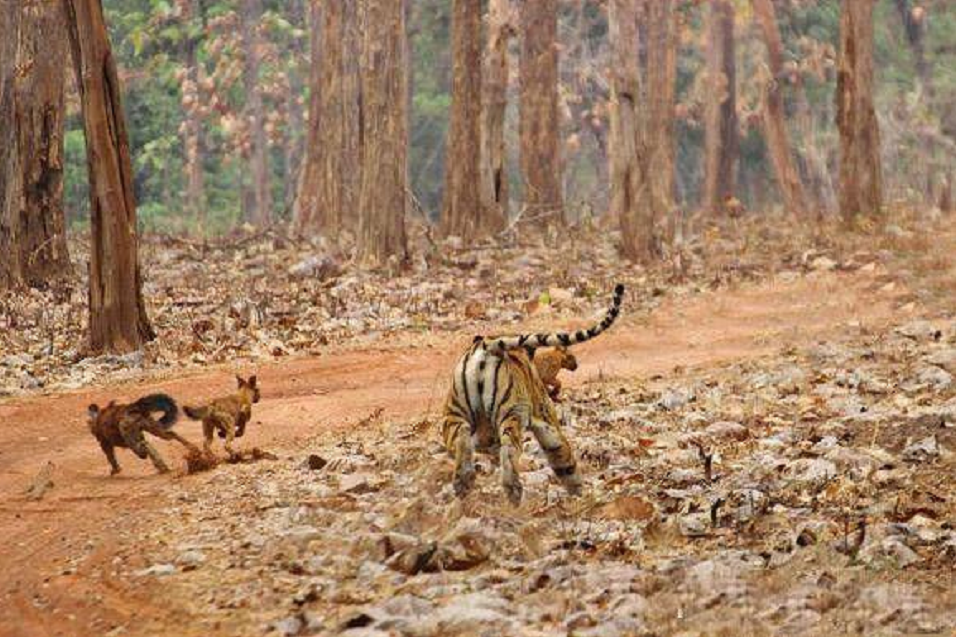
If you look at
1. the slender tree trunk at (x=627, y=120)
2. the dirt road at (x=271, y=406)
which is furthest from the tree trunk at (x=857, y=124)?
the dirt road at (x=271, y=406)

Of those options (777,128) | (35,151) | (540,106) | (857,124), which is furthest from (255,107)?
(35,151)

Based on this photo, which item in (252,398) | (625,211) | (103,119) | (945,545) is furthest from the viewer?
(625,211)

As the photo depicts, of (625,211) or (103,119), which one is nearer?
(103,119)

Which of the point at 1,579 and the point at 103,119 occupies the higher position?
the point at 103,119

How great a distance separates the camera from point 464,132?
86.2 ft

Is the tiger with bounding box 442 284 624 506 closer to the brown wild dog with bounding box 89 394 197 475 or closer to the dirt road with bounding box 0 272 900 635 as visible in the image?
the dirt road with bounding box 0 272 900 635

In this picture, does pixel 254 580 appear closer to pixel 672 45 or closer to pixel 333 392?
pixel 333 392

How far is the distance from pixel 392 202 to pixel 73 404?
8.56 m

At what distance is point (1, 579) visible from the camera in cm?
837

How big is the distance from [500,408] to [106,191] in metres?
8.51

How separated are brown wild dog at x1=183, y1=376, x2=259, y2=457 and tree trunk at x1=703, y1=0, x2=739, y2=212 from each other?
25221mm

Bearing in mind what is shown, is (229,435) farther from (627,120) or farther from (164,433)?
(627,120)

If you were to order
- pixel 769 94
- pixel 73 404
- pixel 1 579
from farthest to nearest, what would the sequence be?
pixel 769 94, pixel 73 404, pixel 1 579

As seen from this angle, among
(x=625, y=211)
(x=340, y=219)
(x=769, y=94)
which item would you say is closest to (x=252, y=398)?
(x=625, y=211)
